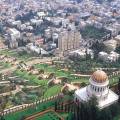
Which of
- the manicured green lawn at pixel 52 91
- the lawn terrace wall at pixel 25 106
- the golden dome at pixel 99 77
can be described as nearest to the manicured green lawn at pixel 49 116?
the lawn terrace wall at pixel 25 106

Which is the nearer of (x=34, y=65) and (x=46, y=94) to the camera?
(x=46, y=94)

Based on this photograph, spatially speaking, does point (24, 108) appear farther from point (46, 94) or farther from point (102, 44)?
point (102, 44)

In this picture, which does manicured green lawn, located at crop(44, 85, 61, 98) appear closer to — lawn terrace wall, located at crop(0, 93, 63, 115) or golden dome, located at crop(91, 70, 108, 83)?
lawn terrace wall, located at crop(0, 93, 63, 115)

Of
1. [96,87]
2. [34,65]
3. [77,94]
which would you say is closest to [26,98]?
[77,94]

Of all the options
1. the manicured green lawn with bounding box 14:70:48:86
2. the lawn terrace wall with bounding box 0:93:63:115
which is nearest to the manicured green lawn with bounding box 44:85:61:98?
the lawn terrace wall with bounding box 0:93:63:115

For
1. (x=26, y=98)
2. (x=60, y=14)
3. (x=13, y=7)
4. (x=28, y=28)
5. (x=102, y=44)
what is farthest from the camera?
(x=13, y=7)

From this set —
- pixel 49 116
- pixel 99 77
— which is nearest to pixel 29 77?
pixel 49 116
